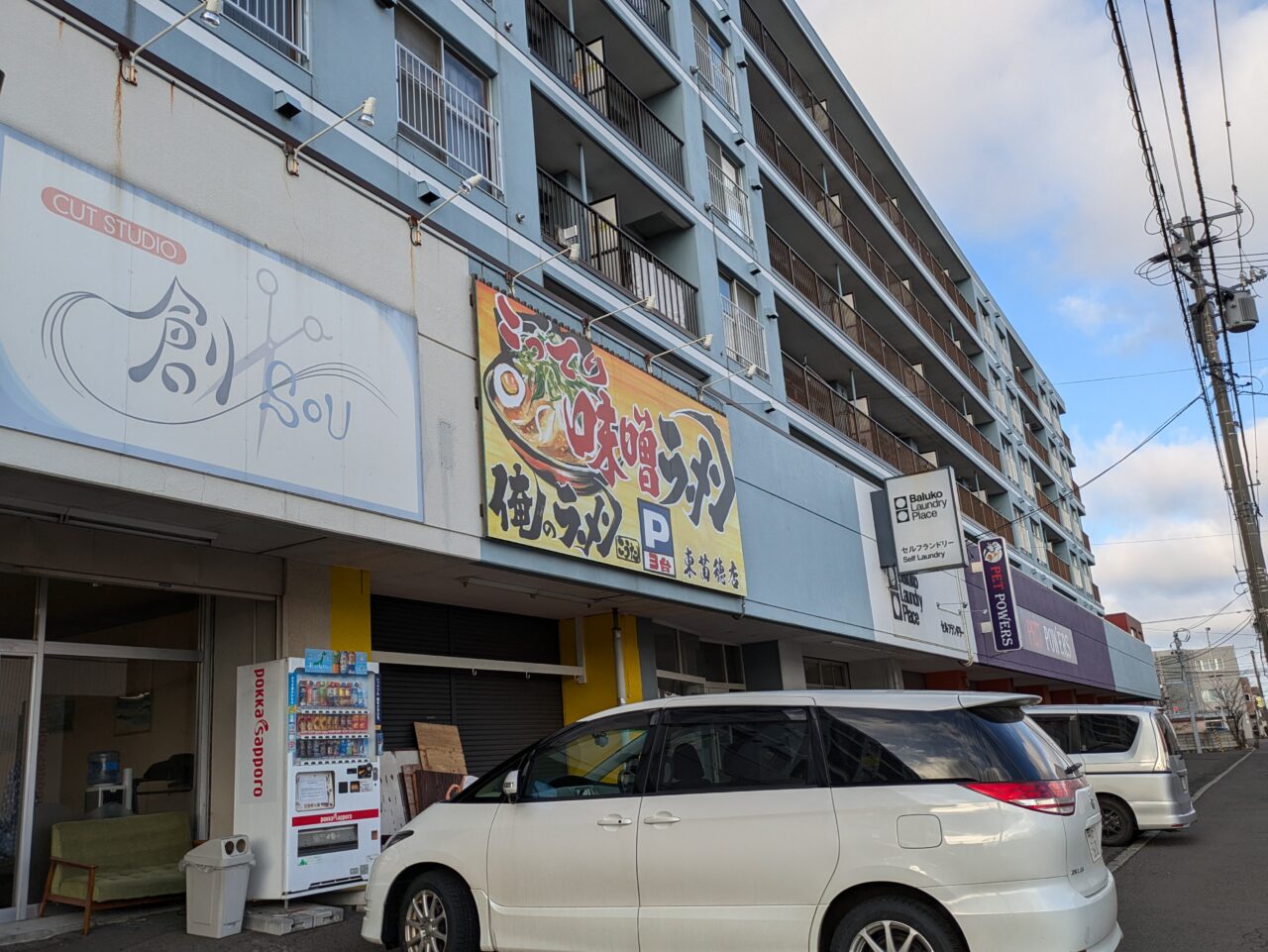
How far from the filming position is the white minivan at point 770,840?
5.26 meters

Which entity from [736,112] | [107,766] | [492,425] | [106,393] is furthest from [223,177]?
[736,112]

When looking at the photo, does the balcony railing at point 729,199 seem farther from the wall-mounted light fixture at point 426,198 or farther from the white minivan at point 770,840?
the white minivan at point 770,840

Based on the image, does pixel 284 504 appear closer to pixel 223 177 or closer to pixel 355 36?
pixel 223 177

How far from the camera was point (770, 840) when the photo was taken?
18.7 ft

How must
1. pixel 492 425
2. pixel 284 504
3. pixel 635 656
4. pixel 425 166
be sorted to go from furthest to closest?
1. pixel 635 656
2. pixel 425 166
3. pixel 492 425
4. pixel 284 504

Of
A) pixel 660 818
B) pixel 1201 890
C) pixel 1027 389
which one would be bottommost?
pixel 1201 890

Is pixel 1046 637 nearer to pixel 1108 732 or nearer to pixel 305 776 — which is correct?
pixel 1108 732

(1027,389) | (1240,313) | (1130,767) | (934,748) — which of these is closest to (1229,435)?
(1240,313)

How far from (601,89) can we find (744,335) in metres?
5.07

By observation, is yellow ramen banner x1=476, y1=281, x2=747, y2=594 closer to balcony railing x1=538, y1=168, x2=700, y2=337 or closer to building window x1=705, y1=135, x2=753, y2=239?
balcony railing x1=538, y1=168, x2=700, y2=337

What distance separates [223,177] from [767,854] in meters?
6.40

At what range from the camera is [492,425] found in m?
10.3

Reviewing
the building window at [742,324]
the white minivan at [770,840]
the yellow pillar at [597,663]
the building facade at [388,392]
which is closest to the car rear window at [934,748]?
the white minivan at [770,840]

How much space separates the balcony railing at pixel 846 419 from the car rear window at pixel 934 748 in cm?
1512
